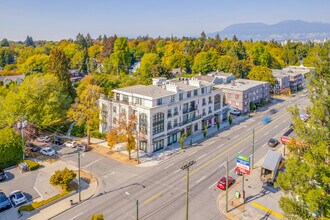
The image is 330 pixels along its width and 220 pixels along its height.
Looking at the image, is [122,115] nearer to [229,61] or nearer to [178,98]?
[178,98]

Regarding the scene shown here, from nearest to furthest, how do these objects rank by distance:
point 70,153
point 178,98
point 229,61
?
1. point 70,153
2. point 178,98
3. point 229,61

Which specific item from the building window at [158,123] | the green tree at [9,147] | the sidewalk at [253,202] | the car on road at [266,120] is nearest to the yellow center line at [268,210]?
the sidewalk at [253,202]

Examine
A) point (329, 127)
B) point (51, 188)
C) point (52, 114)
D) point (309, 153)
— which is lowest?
point (51, 188)

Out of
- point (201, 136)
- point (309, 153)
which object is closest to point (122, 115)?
point (201, 136)

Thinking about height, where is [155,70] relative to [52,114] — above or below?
above

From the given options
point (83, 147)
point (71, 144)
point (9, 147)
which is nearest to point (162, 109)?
point (83, 147)

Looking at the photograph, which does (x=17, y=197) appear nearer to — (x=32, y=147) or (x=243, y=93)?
(x=32, y=147)

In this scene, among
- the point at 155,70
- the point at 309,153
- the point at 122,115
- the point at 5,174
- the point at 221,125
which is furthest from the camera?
the point at 155,70
